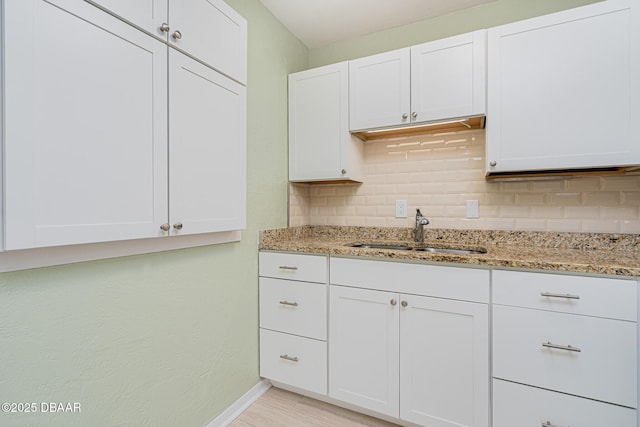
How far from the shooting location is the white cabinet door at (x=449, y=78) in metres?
1.67

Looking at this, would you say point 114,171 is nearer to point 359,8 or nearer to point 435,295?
point 435,295

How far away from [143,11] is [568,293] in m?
2.03

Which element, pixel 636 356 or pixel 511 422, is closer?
pixel 636 356

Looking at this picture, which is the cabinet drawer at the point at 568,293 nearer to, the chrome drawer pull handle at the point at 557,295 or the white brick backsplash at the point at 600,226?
the chrome drawer pull handle at the point at 557,295

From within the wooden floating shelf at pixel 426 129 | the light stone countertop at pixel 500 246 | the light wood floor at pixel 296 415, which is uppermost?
the wooden floating shelf at pixel 426 129

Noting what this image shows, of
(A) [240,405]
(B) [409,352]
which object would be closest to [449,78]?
(B) [409,352]

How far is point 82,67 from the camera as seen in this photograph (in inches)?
37.1

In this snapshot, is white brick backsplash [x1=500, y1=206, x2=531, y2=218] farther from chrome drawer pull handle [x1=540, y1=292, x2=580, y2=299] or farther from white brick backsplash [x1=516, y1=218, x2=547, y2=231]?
chrome drawer pull handle [x1=540, y1=292, x2=580, y2=299]

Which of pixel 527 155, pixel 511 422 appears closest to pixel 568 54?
pixel 527 155

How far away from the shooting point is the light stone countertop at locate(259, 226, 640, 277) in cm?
127

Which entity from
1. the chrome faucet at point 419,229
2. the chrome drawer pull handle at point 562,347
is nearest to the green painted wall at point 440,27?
the chrome faucet at point 419,229

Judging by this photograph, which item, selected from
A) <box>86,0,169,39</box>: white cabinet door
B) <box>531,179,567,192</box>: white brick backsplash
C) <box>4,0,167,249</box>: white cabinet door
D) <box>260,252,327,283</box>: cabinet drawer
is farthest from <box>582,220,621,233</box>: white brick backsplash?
<box>86,0,169,39</box>: white cabinet door

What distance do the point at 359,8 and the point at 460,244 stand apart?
5.62ft

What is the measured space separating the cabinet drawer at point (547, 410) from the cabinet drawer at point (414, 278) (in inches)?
16.5
